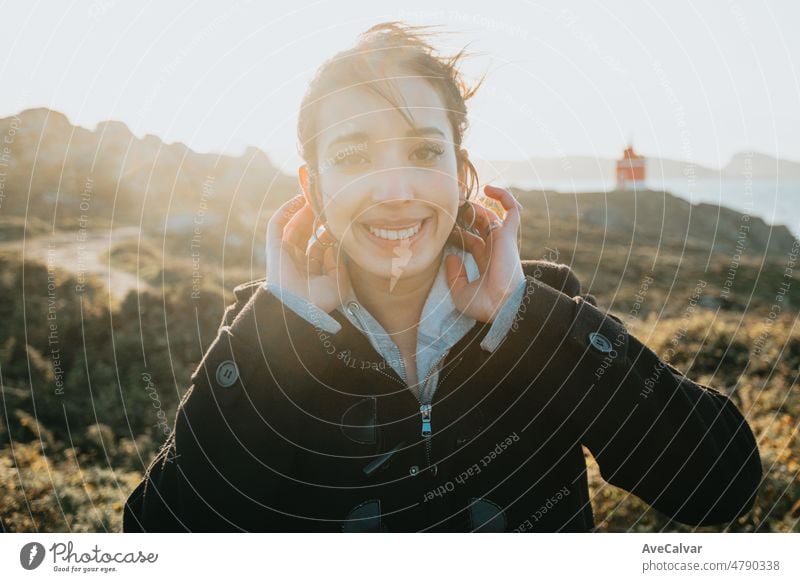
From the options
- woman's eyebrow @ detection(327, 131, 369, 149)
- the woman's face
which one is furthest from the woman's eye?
woman's eyebrow @ detection(327, 131, 369, 149)

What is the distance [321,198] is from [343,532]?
3.89ft

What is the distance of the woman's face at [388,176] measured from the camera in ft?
6.19

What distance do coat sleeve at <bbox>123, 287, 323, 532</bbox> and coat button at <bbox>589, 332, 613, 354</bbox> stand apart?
34.5 inches

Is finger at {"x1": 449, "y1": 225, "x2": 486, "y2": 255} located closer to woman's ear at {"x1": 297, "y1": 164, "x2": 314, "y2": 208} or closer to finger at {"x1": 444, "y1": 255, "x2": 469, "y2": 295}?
finger at {"x1": 444, "y1": 255, "x2": 469, "y2": 295}

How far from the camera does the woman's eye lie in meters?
1.93

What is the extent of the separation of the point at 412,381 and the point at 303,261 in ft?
1.88

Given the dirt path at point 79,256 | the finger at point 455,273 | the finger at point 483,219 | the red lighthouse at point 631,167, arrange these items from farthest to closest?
1. the dirt path at point 79,256
2. the red lighthouse at point 631,167
3. the finger at point 483,219
4. the finger at point 455,273

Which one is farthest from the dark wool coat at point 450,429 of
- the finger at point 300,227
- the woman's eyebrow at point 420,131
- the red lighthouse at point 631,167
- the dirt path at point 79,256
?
the dirt path at point 79,256

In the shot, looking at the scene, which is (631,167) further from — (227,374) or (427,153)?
(227,374)

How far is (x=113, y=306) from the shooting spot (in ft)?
26.1

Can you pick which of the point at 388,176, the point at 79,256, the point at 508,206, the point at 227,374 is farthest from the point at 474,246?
the point at 79,256

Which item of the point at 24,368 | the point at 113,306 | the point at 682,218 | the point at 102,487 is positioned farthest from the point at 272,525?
the point at 682,218

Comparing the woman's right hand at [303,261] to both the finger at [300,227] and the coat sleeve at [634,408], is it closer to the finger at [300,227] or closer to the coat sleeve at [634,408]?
the finger at [300,227]

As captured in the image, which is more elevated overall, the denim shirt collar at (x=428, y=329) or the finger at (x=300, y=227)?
the finger at (x=300, y=227)
